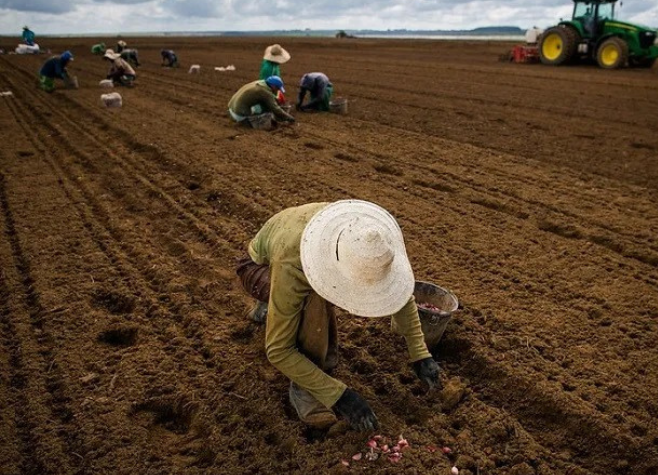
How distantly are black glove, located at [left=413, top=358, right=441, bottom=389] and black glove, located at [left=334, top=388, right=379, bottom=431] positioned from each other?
402 mm

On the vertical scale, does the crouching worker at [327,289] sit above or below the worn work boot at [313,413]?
above

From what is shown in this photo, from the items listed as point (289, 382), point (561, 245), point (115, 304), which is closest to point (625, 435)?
point (289, 382)

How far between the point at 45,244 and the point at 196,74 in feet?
42.2

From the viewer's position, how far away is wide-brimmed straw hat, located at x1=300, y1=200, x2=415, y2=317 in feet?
6.59

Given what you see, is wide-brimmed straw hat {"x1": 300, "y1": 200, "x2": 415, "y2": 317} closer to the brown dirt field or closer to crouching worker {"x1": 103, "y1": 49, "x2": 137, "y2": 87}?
the brown dirt field

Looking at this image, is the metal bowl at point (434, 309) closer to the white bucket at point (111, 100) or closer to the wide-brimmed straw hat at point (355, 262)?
the wide-brimmed straw hat at point (355, 262)

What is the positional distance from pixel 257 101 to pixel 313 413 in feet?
20.4

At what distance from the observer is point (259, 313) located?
325 centimetres

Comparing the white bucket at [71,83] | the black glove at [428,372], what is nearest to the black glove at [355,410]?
the black glove at [428,372]

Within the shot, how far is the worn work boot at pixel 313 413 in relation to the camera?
249 cm

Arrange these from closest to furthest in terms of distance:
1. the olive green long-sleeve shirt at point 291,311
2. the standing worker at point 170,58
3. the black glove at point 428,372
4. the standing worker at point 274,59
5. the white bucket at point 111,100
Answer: the olive green long-sleeve shirt at point 291,311 → the black glove at point 428,372 → the standing worker at point 274,59 → the white bucket at point 111,100 → the standing worker at point 170,58

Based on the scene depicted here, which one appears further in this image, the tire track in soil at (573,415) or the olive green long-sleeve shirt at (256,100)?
the olive green long-sleeve shirt at (256,100)

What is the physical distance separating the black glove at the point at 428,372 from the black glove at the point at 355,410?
15.8 inches

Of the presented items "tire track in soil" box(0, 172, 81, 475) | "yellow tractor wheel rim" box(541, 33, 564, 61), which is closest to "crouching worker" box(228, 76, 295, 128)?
"tire track in soil" box(0, 172, 81, 475)
